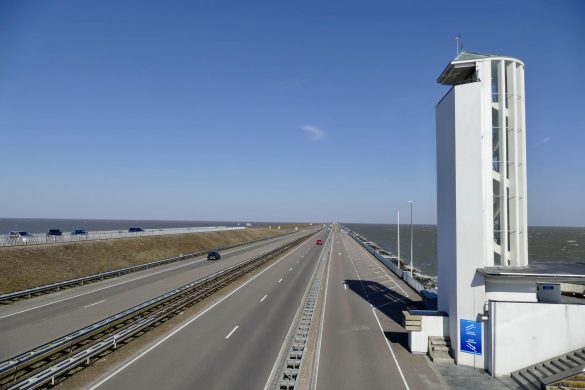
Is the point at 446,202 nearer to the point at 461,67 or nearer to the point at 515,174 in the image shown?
the point at 515,174

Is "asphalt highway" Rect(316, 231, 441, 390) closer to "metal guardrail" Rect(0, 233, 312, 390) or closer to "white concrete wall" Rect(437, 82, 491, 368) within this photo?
"white concrete wall" Rect(437, 82, 491, 368)

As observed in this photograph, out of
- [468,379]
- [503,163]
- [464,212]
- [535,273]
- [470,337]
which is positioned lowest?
[468,379]

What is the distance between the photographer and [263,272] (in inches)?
1907

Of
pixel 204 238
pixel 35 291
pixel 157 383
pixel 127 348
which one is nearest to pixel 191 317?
pixel 127 348

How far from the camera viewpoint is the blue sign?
18594 mm

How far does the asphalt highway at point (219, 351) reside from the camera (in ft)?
50.5

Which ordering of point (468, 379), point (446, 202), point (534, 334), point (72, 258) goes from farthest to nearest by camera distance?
point (72, 258)
point (446, 202)
point (534, 334)
point (468, 379)

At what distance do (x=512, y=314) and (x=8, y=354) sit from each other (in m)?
→ 22.6

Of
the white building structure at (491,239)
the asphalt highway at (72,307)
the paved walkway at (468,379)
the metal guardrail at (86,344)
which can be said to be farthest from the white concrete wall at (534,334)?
the asphalt highway at (72,307)

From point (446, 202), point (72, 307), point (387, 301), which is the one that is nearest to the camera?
point (446, 202)

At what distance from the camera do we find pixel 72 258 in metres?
44.0

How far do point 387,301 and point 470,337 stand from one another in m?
14.3

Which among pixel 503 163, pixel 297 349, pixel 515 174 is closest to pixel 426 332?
pixel 297 349

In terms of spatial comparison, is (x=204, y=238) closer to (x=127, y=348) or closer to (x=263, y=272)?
(x=263, y=272)
